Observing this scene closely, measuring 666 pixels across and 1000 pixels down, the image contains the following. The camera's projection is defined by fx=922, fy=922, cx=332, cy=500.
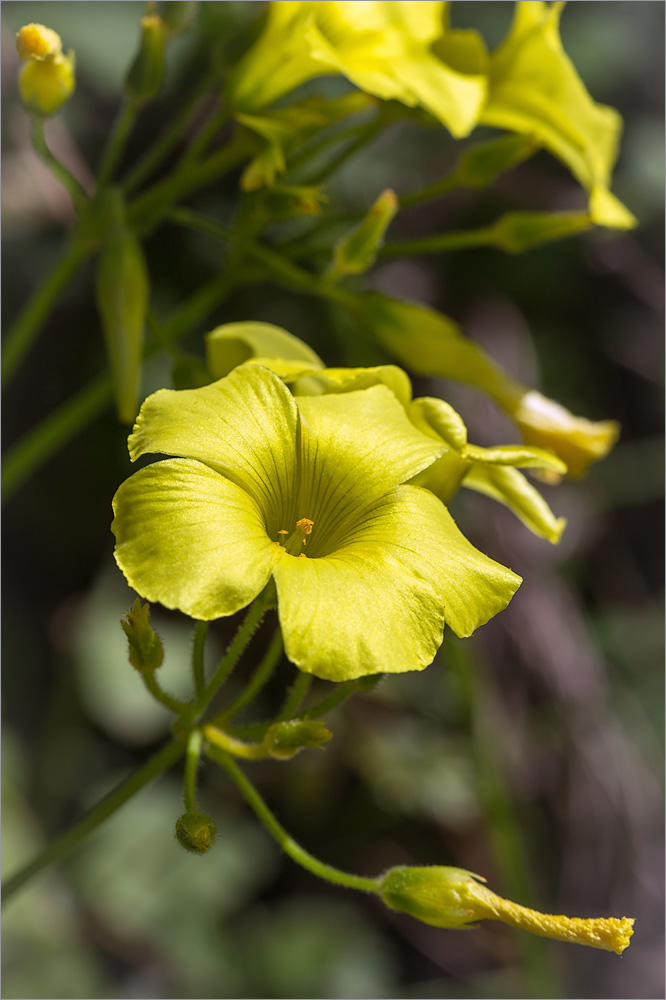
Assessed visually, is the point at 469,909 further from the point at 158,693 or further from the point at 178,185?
the point at 178,185

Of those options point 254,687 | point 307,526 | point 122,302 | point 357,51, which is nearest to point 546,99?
point 357,51

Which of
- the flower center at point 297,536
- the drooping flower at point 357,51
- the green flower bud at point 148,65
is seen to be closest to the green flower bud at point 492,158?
the drooping flower at point 357,51

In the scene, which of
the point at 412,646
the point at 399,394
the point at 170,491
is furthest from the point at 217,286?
the point at 412,646

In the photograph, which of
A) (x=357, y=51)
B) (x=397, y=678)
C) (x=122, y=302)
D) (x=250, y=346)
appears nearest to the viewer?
(x=250, y=346)

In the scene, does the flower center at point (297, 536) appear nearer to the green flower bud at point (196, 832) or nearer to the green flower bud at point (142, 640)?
the green flower bud at point (142, 640)

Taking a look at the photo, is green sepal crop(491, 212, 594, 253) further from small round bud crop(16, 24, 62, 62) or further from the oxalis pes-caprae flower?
small round bud crop(16, 24, 62, 62)

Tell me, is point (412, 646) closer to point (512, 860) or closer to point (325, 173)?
point (325, 173)
